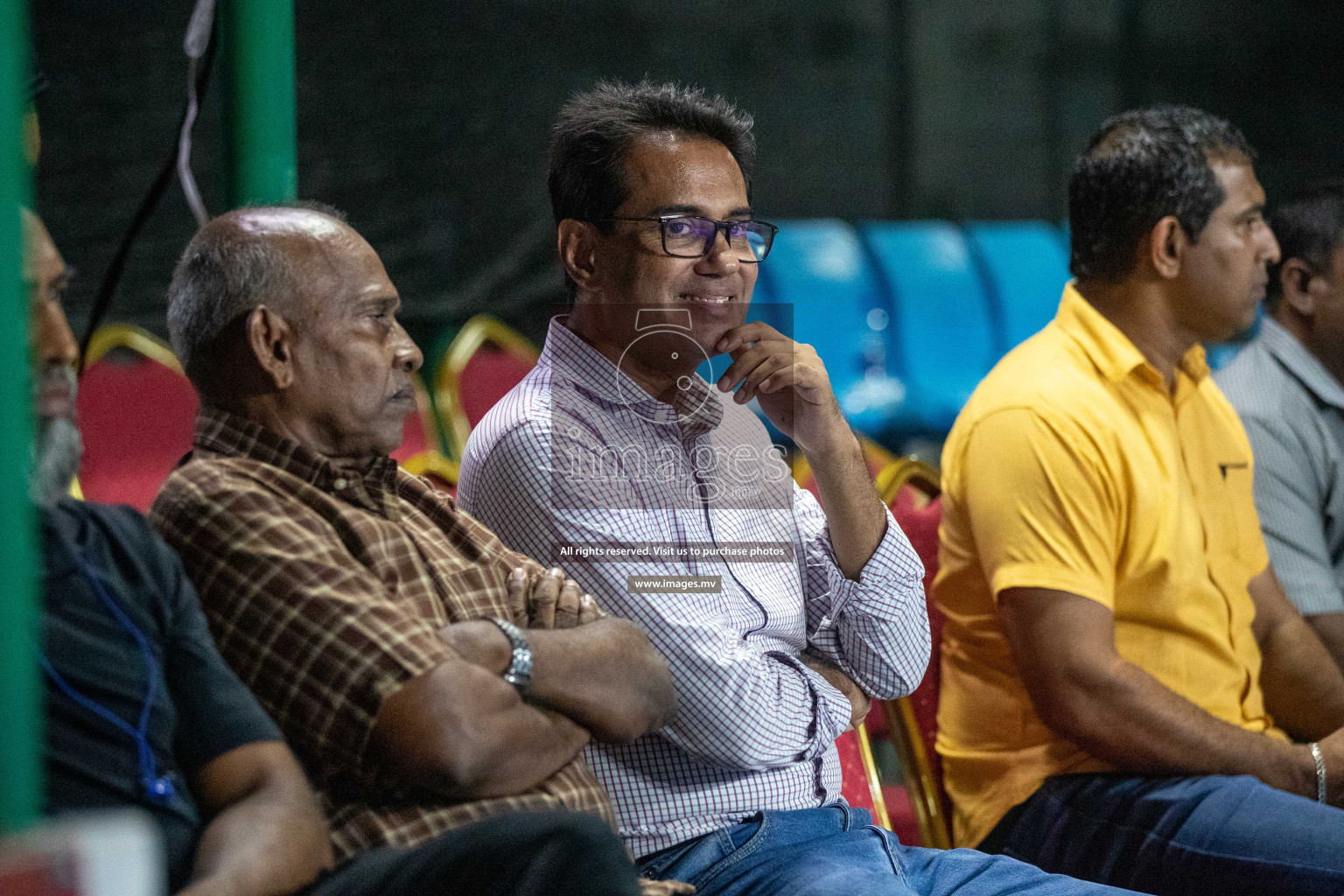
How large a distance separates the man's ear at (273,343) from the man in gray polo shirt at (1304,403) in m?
1.90

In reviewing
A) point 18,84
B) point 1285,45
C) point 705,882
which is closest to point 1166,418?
point 705,882

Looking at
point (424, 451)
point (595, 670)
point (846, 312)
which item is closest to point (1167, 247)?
point (595, 670)

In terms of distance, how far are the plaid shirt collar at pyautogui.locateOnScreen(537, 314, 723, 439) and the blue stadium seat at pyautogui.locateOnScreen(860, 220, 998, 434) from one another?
3832 mm

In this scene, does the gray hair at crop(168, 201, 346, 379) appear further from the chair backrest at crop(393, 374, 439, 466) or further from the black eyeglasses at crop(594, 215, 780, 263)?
the chair backrest at crop(393, 374, 439, 466)

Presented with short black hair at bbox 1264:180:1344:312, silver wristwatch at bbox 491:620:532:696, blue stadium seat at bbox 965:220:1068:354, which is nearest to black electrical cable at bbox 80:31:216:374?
silver wristwatch at bbox 491:620:532:696

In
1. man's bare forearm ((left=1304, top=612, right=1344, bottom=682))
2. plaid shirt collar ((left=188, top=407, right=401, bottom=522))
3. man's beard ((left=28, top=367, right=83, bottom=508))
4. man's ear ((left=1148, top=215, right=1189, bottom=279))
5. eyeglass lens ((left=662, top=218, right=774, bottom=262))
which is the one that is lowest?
man's bare forearm ((left=1304, top=612, right=1344, bottom=682))

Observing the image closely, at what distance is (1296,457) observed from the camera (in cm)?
260

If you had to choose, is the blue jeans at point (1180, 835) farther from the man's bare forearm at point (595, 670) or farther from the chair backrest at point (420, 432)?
the chair backrest at point (420, 432)

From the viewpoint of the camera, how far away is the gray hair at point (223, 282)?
1450 millimetres

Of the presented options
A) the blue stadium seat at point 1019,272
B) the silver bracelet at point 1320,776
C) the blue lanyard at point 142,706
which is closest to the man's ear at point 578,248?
the blue lanyard at point 142,706

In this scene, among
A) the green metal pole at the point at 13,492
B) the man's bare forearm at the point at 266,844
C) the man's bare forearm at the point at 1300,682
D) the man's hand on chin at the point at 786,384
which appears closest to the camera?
the green metal pole at the point at 13,492

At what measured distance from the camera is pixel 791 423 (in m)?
1.73

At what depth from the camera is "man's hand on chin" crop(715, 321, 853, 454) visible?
1642 millimetres

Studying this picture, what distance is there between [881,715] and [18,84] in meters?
1.89
